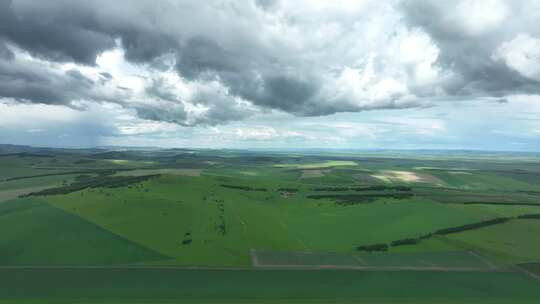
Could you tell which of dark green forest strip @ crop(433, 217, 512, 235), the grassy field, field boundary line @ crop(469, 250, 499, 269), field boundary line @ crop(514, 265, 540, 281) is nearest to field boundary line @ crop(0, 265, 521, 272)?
field boundary line @ crop(514, 265, 540, 281)

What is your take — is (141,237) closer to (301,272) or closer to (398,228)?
(301,272)

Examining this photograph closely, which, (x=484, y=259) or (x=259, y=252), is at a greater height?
(x=259, y=252)

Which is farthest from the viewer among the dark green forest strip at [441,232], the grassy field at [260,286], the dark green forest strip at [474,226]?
the dark green forest strip at [474,226]

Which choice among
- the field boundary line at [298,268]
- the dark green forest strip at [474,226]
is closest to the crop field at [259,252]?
the field boundary line at [298,268]

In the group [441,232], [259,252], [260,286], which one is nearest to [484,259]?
[441,232]

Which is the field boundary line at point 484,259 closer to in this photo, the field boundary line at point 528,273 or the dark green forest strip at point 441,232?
the field boundary line at point 528,273

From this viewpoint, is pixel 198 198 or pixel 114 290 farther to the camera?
pixel 198 198

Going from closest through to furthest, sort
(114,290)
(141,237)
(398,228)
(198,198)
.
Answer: (114,290)
(141,237)
(398,228)
(198,198)

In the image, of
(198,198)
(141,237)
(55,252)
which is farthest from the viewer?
(198,198)

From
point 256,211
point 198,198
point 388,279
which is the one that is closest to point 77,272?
point 388,279

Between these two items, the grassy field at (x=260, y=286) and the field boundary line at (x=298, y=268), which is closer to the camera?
the grassy field at (x=260, y=286)

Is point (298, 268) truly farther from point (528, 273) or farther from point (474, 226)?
point (474, 226)
